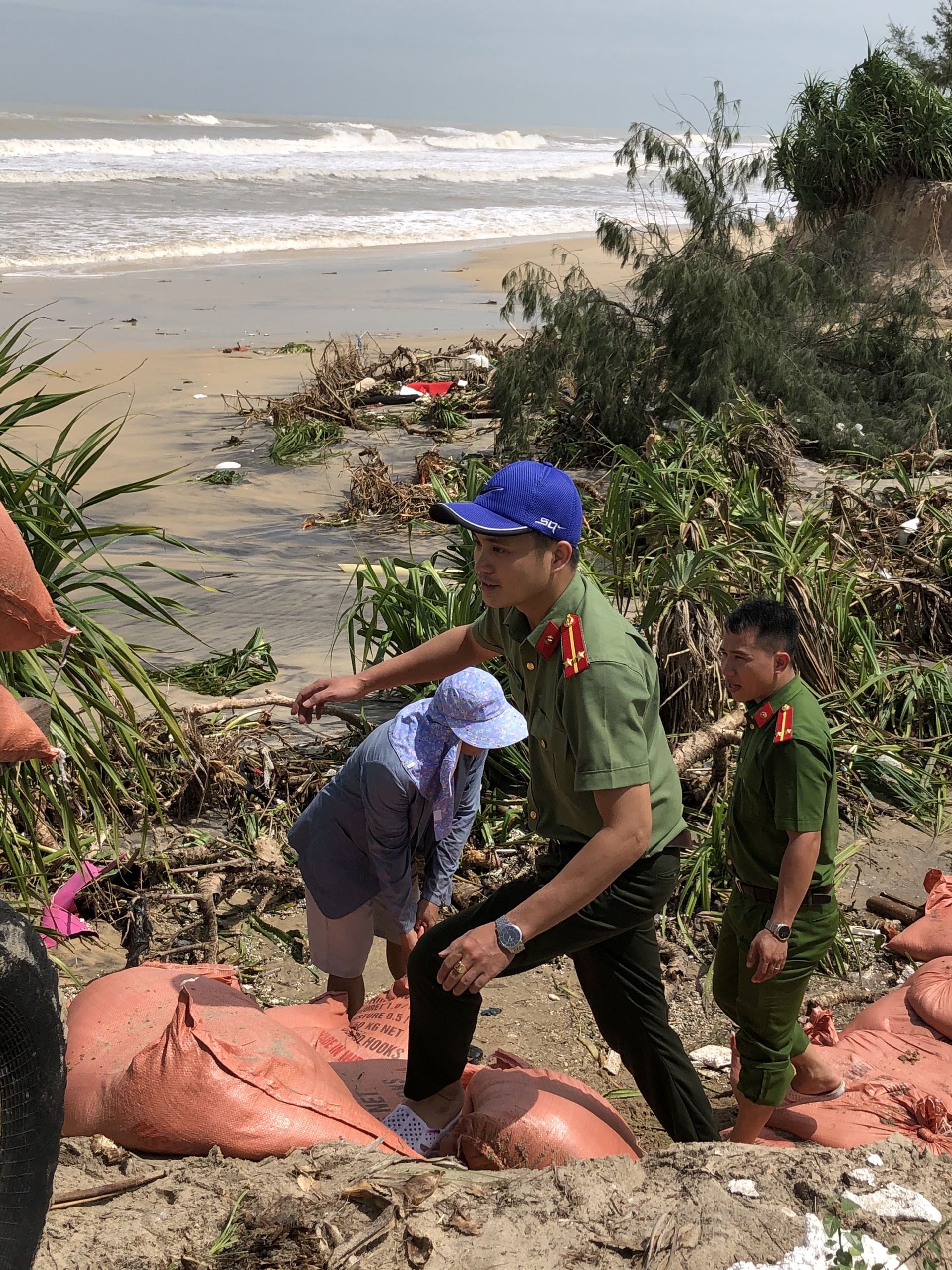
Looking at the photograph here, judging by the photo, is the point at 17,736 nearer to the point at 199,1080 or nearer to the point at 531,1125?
the point at 199,1080

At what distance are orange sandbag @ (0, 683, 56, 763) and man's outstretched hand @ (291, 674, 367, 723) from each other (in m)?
0.83

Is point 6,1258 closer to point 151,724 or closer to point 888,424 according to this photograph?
point 151,724

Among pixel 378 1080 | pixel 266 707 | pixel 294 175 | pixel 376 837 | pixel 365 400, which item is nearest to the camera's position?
pixel 378 1080

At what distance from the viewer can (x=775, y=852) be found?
2.76 metres

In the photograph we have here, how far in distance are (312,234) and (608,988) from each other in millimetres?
24046

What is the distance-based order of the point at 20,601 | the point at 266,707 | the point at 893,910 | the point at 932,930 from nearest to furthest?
the point at 20,601
the point at 932,930
the point at 893,910
the point at 266,707

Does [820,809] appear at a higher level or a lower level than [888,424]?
lower

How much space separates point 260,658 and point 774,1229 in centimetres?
379

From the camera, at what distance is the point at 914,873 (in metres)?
4.30

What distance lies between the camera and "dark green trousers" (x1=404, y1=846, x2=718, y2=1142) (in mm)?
2443

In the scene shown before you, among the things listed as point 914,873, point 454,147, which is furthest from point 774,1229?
point 454,147

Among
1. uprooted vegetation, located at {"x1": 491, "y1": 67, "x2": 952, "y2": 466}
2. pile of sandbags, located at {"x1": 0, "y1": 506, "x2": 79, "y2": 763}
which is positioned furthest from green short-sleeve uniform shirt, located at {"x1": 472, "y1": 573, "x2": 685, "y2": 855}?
uprooted vegetation, located at {"x1": 491, "y1": 67, "x2": 952, "y2": 466}

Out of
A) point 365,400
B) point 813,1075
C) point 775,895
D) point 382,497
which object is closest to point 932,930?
point 813,1075

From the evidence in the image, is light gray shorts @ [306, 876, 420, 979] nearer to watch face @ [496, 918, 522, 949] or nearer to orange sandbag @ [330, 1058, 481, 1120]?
orange sandbag @ [330, 1058, 481, 1120]
